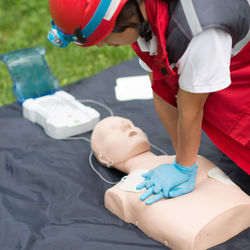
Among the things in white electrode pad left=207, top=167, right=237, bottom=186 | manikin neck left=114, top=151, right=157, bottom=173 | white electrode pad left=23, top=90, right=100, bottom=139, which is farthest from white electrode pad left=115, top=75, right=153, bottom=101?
white electrode pad left=207, top=167, right=237, bottom=186

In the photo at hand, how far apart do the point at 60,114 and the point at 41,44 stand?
1348 millimetres

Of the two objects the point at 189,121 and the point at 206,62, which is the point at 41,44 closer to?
the point at 189,121

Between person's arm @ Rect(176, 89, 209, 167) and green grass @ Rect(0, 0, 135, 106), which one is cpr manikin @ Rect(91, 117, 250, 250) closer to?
person's arm @ Rect(176, 89, 209, 167)

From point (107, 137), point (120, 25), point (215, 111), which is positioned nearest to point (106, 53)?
point (107, 137)

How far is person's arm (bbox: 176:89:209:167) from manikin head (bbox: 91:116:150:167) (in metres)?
0.34

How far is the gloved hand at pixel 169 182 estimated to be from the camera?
148cm

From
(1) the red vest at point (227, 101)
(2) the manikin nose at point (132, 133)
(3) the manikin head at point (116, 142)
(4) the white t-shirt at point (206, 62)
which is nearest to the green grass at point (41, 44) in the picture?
(3) the manikin head at point (116, 142)

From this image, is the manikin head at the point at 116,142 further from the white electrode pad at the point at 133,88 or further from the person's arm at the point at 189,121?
the white electrode pad at the point at 133,88

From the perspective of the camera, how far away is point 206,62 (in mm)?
1178

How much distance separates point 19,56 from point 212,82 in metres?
1.53

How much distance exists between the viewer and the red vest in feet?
4.48

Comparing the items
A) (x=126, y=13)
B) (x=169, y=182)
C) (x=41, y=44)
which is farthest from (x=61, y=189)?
(x=41, y=44)

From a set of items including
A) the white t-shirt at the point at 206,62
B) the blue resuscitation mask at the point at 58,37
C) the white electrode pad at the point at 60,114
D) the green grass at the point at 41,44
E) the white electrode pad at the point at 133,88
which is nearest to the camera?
the white t-shirt at the point at 206,62

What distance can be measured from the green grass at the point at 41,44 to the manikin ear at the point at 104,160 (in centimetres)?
100
